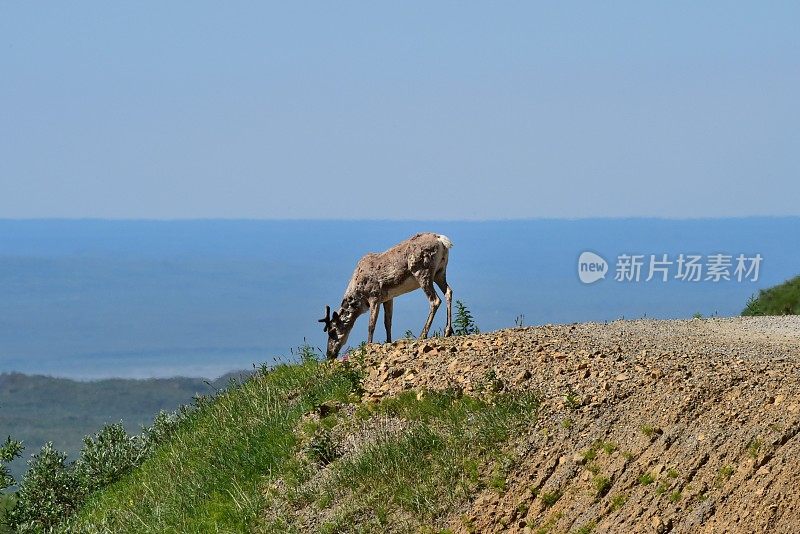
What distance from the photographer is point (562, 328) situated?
16844mm

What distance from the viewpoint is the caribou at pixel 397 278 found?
18.3 meters

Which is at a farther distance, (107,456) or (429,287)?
(107,456)

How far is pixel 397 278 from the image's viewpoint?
1847 centimetres

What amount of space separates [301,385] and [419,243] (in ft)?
9.83

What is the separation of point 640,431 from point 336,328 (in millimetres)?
7720

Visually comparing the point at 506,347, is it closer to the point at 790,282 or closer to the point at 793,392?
the point at 793,392

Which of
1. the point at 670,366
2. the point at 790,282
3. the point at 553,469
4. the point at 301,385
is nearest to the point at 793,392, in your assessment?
the point at 670,366

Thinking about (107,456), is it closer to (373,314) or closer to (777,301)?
(373,314)

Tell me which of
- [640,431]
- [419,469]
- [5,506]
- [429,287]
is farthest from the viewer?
[5,506]

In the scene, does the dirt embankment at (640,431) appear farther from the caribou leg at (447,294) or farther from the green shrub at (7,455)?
the green shrub at (7,455)

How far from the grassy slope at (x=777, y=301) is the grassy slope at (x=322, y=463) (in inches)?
480

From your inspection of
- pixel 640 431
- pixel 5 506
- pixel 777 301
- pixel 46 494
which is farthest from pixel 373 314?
pixel 777 301

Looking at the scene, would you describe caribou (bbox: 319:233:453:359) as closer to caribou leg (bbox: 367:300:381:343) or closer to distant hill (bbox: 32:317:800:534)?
caribou leg (bbox: 367:300:381:343)

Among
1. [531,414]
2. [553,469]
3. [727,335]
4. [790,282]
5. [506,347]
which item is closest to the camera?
[553,469]
